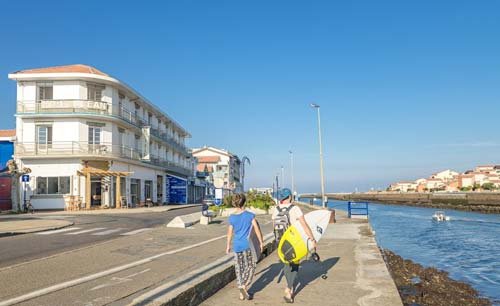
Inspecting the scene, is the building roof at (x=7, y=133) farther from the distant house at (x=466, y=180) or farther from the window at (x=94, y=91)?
the distant house at (x=466, y=180)

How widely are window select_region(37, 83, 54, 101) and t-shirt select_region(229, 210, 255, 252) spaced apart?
106ft

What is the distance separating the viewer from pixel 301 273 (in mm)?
8461

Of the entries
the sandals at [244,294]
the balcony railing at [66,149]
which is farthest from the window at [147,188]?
the sandals at [244,294]

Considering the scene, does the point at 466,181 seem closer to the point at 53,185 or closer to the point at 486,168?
the point at 486,168

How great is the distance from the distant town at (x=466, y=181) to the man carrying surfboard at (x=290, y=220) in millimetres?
102404

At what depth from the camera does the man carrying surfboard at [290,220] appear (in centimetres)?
621

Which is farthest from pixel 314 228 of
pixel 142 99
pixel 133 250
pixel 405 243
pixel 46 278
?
pixel 142 99

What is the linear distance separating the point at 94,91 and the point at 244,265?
3211 centimetres

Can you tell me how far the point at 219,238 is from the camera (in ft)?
46.5

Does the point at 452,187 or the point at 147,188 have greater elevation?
the point at 147,188

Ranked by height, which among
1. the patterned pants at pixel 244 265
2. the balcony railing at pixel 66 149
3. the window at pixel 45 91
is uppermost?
the window at pixel 45 91

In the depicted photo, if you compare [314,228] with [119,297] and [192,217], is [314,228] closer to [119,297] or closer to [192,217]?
[119,297]

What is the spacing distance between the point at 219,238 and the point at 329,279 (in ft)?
→ 22.2

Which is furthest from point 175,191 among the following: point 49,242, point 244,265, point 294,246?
point 294,246
